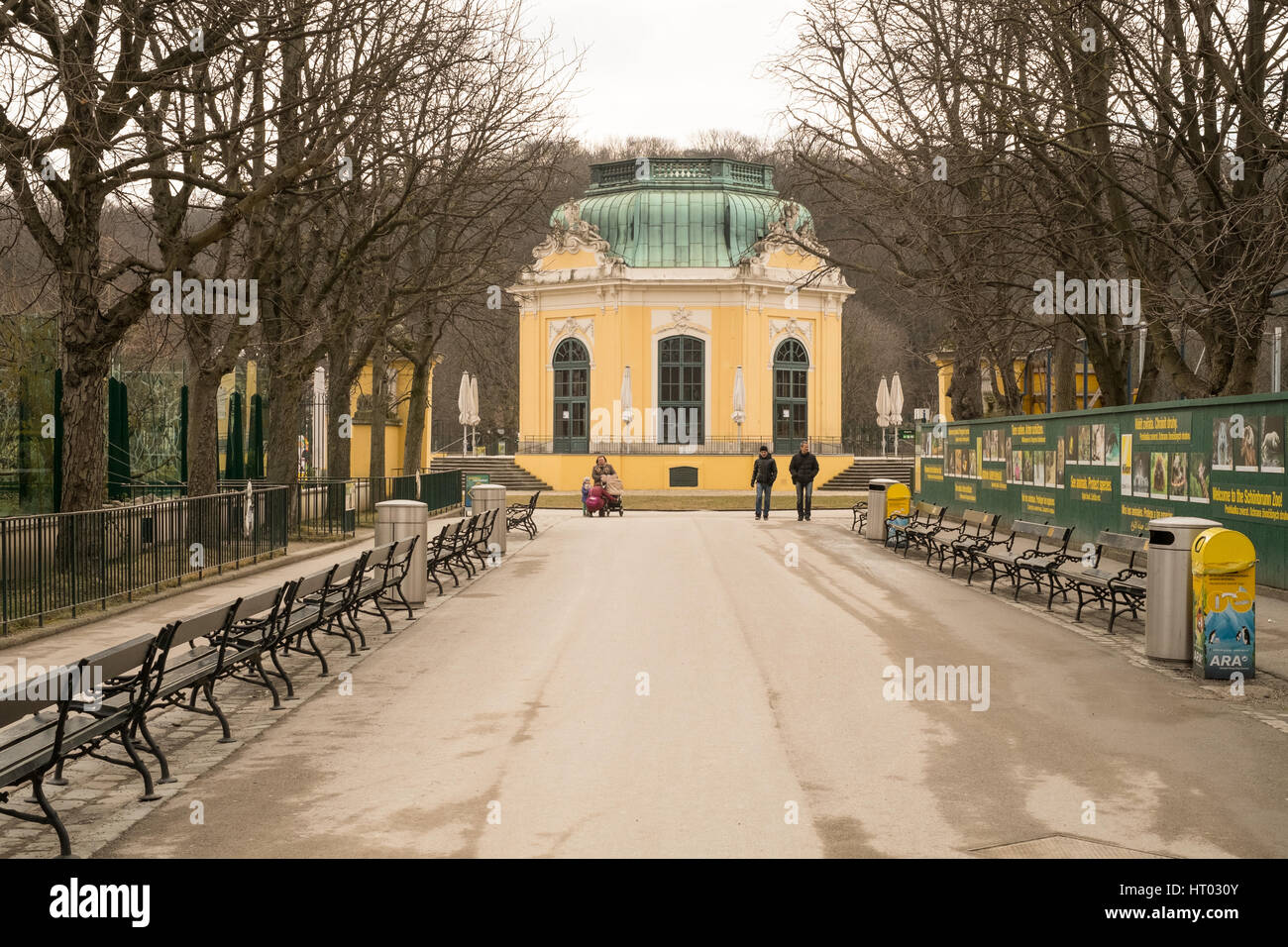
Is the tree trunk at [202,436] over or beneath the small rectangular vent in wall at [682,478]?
over

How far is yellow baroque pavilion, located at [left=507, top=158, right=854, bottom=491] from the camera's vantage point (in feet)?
168

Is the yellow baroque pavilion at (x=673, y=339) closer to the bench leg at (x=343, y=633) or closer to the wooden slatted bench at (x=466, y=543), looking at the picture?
the wooden slatted bench at (x=466, y=543)

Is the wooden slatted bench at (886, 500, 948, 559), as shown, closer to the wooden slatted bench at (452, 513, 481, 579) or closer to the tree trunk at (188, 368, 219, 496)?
the wooden slatted bench at (452, 513, 481, 579)

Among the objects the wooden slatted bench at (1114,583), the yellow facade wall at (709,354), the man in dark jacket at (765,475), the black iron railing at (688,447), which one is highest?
the yellow facade wall at (709,354)

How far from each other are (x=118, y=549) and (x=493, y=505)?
32.2 feet

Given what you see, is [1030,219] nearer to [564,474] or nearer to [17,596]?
[17,596]

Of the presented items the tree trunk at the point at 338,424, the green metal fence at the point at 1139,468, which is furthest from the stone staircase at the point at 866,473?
the tree trunk at the point at 338,424

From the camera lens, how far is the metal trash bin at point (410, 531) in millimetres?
16547

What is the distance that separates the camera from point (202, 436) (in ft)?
69.4

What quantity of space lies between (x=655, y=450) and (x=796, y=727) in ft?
132

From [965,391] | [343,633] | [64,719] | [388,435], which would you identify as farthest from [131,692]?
[388,435]

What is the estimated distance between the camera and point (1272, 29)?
1839cm

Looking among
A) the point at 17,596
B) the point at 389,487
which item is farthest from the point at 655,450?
the point at 17,596

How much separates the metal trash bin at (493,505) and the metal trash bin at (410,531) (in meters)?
6.53
